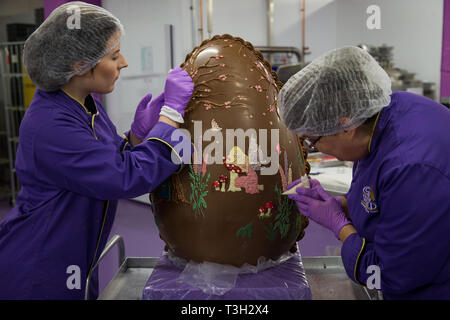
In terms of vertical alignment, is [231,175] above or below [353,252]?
above

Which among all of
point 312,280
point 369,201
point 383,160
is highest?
point 383,160

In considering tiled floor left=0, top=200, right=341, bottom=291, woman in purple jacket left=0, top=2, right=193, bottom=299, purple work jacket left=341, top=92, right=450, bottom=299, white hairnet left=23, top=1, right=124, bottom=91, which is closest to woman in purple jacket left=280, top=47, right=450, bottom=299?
purple work jacket left=341, top=92, right=450, bottom=299

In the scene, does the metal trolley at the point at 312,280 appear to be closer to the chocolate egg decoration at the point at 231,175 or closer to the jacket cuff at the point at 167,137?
the chocolate egg decoration at the point at 231,175

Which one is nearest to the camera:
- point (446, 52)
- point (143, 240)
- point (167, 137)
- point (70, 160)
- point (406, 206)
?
point (406, 206)

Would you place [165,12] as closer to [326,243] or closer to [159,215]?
[326,243]

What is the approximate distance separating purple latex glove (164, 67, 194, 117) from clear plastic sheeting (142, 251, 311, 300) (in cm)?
52

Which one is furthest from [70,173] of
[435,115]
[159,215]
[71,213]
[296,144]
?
[435,115]

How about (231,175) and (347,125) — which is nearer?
(347,125)

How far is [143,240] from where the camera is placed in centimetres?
373

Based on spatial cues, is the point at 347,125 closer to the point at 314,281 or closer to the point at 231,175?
the point at 231,175

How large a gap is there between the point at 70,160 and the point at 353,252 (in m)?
0.84

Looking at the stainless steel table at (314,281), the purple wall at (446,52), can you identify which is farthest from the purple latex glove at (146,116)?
the purple wall at (446,52)

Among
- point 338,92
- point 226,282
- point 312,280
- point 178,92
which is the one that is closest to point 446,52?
point 312,280

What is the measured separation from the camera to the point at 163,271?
139cm
